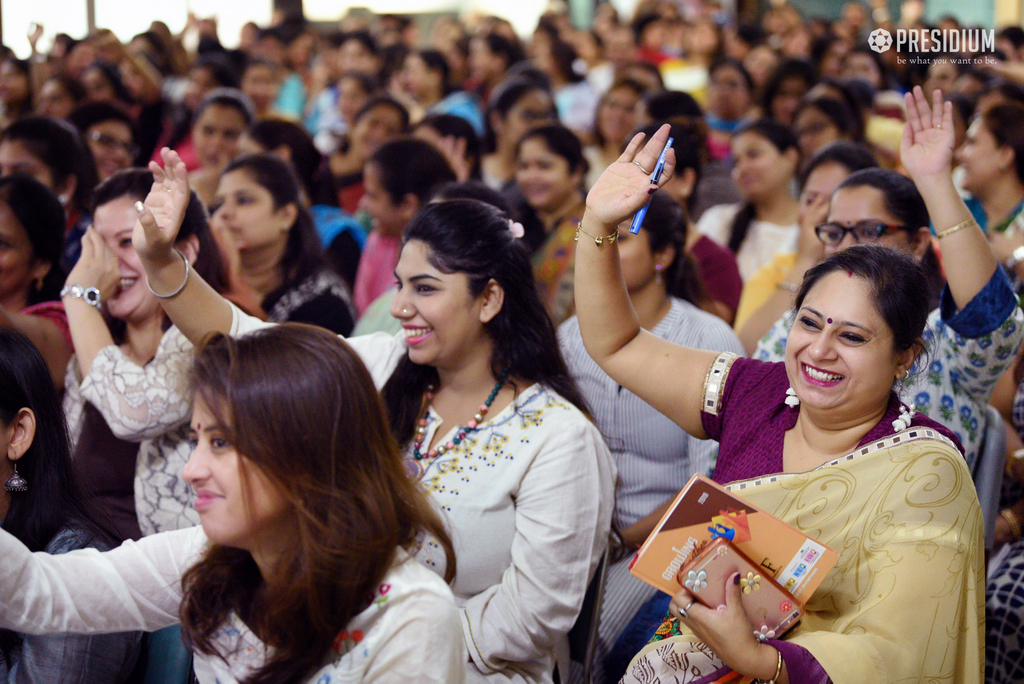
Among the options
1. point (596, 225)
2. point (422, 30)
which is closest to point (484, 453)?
point (596, 225)

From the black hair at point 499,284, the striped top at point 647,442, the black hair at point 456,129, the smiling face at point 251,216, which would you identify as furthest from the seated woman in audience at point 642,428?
the black hair at point 456,129

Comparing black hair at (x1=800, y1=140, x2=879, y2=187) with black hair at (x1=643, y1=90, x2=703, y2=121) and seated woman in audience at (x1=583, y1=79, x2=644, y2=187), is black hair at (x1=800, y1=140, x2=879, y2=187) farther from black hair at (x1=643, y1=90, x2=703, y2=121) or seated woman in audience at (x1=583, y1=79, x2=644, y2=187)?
seated woman in audience at (x1=583, y1=79, x2=644, y2=187)

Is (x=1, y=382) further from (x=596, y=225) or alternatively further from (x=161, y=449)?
(x=596, y=225)

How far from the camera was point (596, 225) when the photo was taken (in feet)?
5.44

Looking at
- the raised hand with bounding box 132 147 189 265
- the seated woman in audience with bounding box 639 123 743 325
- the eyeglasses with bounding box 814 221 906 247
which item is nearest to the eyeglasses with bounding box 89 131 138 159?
the seated woman in audience with bounding box 639 123 743 325

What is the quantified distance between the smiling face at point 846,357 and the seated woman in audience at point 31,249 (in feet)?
5.76

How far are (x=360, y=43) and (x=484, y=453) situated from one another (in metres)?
6.61

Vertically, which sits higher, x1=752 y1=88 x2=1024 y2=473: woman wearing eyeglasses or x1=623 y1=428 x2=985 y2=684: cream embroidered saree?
x1=752 y1=88 x2=1024 y2=473: woman wearing eyeglasses

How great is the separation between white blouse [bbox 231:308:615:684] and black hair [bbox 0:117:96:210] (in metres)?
2.32

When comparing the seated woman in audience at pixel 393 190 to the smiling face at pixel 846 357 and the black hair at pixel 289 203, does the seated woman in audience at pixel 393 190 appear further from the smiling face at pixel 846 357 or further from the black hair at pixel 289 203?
the smiling face at pixel 846 357

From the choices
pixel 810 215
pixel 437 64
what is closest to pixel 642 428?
pixel 810 215

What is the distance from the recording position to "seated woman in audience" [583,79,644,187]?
202 inches

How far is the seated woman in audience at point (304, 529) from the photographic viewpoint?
3.92ft

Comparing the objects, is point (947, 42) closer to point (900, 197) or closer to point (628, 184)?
point (900, 197)
